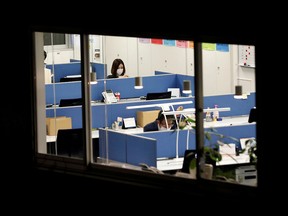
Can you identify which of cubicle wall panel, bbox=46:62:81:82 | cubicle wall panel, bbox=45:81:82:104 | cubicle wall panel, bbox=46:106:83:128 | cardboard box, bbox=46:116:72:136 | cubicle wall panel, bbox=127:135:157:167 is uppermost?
cubicle wall panel, bbox=46:62:81:82

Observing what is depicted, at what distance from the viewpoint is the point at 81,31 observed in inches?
249

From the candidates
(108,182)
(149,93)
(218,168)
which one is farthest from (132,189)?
(149,93)

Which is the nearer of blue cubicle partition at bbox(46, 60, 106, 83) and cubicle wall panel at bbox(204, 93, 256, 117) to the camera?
cubicle wall panel at bbox(204, 93, 256, 117)

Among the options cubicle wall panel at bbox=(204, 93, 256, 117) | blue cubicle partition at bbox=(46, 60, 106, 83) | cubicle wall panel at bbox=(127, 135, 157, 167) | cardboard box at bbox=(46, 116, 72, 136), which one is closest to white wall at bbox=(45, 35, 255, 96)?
cubicle wall panel at bbox=(204, 93, 256, 117)

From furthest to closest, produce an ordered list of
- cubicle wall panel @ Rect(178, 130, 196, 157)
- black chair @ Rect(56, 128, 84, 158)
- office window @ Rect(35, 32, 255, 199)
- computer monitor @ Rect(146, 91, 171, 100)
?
computer monitor @ Rect(146, 91, 171, 100) → cubicle wall panel @ Rect(178, 130, 196, 157) → black chair @ Rect(56, 128, 84, 158) → office window @ Rect(35, 32, 255, 199)

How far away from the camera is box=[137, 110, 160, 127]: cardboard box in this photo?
10.3 metres

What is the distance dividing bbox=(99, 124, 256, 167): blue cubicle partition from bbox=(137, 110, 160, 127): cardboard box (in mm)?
1734

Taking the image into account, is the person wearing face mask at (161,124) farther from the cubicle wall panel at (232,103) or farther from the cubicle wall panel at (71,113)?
the cubicle wall panel at (71,113)

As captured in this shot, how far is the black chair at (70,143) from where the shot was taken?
7.34 meters

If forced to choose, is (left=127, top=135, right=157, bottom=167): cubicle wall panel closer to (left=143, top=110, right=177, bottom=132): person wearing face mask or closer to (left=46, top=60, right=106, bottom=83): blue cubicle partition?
(left=143, top=110, right=177, bottom=132): person wearing face mask

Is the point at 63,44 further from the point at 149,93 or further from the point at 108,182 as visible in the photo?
the point at 108,182

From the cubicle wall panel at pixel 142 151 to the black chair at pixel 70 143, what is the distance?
517 mm

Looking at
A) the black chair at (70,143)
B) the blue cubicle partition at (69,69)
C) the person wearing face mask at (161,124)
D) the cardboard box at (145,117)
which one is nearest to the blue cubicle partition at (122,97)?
the cardboard box at (145,117)

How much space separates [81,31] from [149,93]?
16.3 ft
